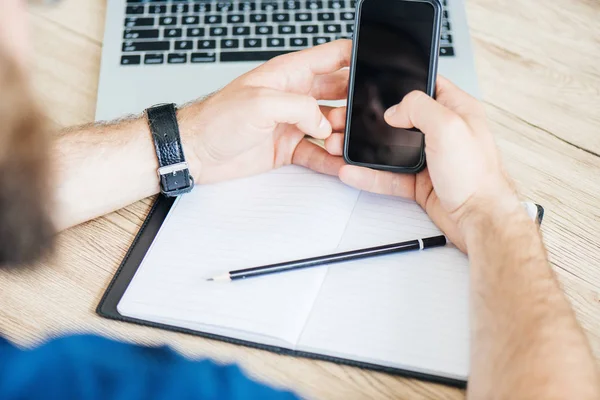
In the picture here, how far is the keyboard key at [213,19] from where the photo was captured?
91 cm

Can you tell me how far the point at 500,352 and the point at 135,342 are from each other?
1.20 feet

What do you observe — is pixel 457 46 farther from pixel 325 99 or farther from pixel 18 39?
pixel 18 39

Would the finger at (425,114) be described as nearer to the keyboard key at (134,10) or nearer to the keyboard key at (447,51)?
the keyboard key at (447,51)

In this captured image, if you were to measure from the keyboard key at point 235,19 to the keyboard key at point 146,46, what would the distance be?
96 millimetres

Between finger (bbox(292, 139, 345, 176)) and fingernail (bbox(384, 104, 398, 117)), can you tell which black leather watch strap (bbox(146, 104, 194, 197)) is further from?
fingernail (bbox(384, 104, 398, 117))

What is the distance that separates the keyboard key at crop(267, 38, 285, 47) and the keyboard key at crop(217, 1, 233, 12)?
3.3 inches

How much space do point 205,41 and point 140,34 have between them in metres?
0.10

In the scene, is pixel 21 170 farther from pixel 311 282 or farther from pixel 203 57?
pixel 203 57

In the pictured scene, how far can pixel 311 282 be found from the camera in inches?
26.3

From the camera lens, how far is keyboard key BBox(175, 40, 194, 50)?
0.89 meters

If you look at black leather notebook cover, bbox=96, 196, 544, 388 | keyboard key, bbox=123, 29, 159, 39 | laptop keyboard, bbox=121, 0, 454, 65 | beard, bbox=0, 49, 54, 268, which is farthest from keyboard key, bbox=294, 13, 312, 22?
beard, bbox=0, 49, 54, 268

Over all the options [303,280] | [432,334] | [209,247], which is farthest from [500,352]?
[209,247]

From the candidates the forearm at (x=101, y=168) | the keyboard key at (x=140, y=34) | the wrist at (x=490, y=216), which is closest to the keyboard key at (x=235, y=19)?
the keyboard key at (x=140, y=34)

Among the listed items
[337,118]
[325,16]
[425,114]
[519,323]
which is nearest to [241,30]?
[325,16]
